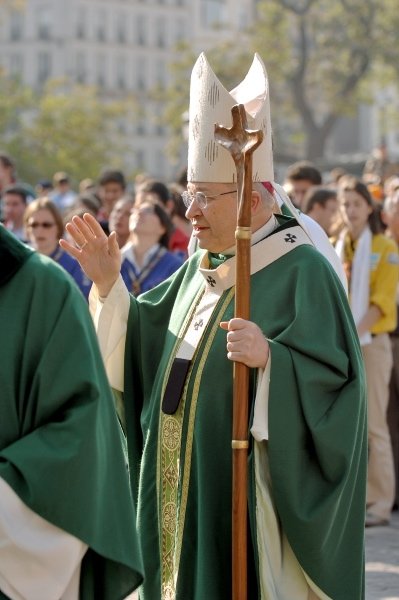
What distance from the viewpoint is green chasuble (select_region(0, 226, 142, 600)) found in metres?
4.43

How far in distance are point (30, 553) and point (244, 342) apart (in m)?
1.38

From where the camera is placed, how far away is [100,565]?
15.2ft

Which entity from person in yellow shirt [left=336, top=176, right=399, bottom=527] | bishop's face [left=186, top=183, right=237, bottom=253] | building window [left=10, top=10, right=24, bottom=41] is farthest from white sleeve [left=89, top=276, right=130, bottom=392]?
building window [left=10, top=10, right=24, bottom=41]

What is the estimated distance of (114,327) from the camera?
6.19 metres

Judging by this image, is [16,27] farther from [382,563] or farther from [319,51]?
[382,563]

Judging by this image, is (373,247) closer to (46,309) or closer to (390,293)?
(390,293)

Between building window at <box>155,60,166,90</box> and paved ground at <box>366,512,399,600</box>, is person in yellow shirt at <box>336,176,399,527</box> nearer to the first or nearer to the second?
paved ground at <box>366,512,399,600</box>

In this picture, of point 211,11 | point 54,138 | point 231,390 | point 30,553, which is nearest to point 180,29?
point 211,11

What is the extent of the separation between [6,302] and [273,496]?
5.19ft

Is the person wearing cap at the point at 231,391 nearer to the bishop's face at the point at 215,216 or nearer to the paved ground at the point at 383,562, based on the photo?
the bishop's face at the point at 215,216

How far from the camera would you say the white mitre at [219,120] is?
6.00m

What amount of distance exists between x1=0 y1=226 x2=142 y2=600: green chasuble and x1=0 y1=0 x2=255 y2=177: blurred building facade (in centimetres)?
9229

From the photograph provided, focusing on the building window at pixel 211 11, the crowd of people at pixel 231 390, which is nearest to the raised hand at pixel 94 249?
the crowd of people at pixel 231 390

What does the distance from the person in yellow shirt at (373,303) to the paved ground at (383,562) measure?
241mm
